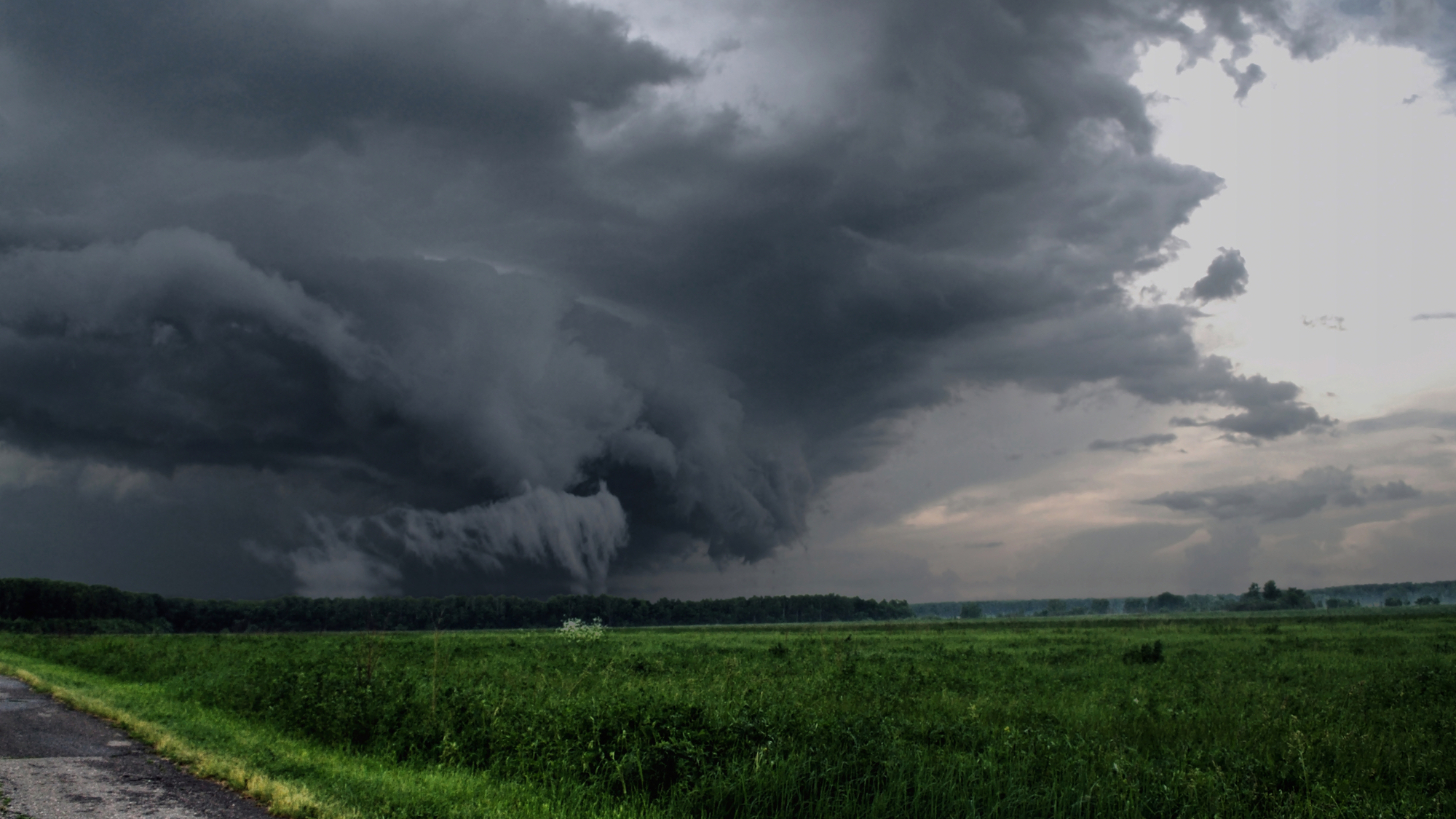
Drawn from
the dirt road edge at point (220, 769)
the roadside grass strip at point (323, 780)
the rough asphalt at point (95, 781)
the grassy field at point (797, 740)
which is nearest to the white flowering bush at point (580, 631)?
the grassy field at point (797, 740)

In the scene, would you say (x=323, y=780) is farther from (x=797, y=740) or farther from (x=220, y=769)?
(x=797, y=740)

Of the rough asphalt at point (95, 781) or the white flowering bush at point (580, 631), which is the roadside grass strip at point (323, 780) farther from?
the white flowering bush at point (580, 631)

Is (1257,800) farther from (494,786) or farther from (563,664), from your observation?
(563,664)

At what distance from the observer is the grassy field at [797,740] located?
Answer: 10.6 m

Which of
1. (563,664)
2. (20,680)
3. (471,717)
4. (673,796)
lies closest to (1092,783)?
(673,796)

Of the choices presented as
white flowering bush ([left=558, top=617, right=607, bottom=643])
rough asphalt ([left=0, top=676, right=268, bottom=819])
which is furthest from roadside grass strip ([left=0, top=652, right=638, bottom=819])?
white flowering bush ([left=558, top=617, right=607, bottom=643])

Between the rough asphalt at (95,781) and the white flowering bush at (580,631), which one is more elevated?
the rough asphalt at (95,781)

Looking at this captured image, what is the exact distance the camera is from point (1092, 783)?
431 inches

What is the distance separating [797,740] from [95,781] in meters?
10.4

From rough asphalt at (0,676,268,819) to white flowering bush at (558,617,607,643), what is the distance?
44.1m

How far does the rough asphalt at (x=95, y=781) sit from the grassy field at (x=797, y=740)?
0.53 m

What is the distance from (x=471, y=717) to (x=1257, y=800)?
512 inches

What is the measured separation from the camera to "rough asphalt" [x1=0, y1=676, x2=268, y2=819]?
972cm

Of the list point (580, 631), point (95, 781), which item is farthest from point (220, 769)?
point (580, 631)
